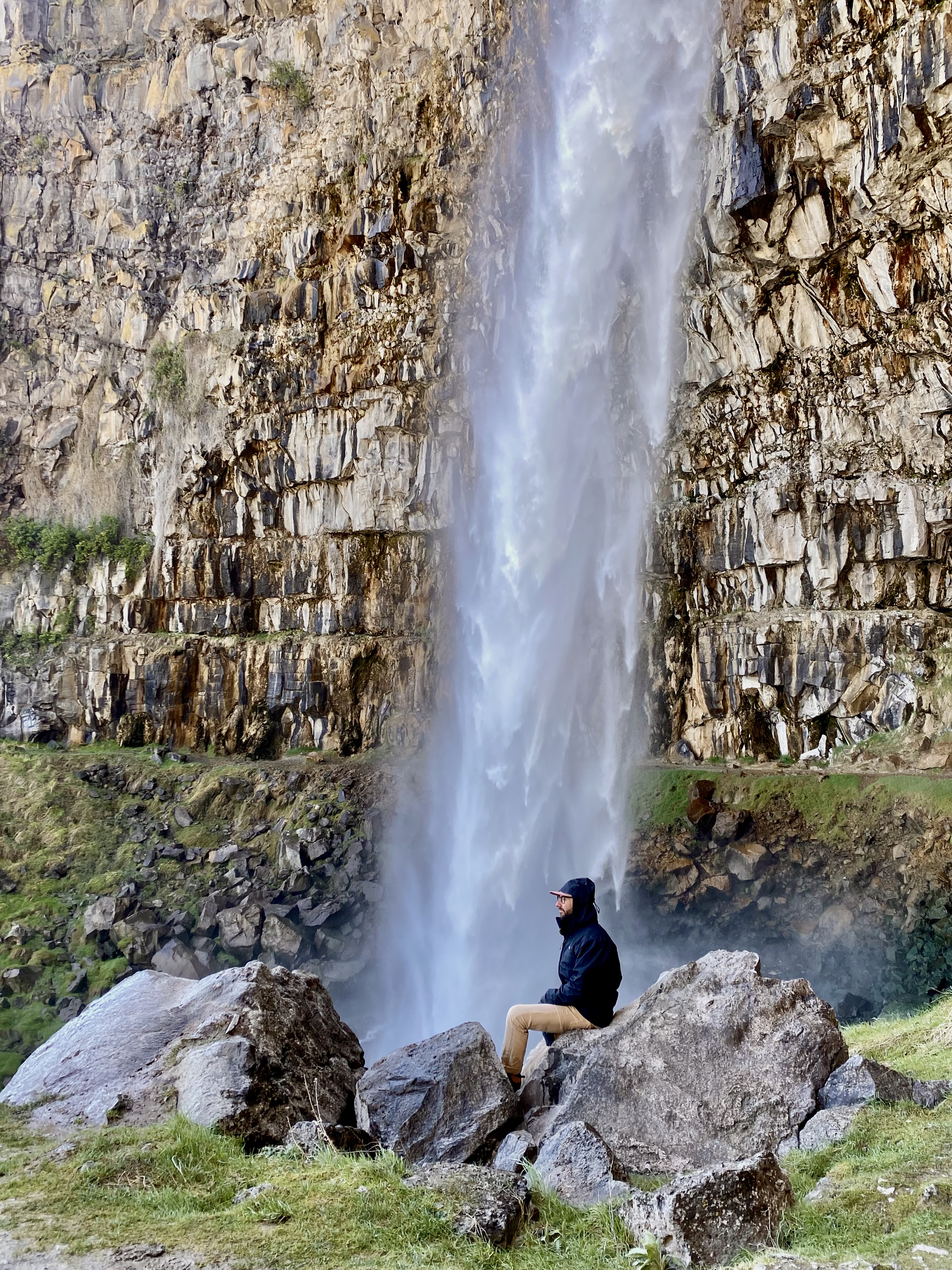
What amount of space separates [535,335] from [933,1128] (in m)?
32.9

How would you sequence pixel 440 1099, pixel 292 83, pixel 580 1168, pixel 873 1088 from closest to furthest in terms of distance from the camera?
pixel 580 1168
pixel 873 1088
pixel 440 1099
pixel 292 83

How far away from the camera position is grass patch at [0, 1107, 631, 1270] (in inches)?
170

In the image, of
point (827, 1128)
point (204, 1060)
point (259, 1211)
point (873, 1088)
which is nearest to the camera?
point (259, 1211)

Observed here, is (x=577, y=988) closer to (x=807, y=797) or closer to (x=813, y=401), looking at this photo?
(x=807, y=797)

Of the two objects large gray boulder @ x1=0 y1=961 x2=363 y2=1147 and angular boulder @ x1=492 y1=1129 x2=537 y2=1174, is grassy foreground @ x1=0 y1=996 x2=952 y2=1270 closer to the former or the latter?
large gray boulder @ x1=0 y1=961 x2=363 y2=1147

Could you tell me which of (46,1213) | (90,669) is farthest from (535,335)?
(46,1213)

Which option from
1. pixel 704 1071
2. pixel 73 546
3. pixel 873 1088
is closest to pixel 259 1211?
pixel 704 1071

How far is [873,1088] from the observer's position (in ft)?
20.8

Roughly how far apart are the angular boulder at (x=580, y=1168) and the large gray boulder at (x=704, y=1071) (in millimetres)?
792

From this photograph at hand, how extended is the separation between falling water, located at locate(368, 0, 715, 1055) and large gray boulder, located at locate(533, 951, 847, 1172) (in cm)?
2101

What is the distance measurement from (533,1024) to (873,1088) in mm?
2950

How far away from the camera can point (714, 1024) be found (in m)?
7.21

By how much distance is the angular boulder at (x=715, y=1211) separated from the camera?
14.1ft

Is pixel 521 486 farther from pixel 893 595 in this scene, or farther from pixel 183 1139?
pixel 183 1139
